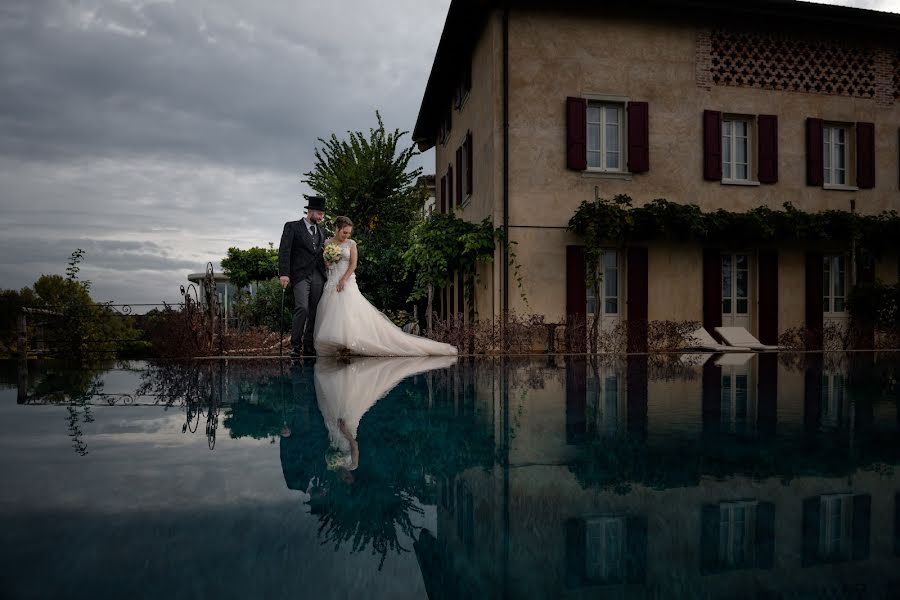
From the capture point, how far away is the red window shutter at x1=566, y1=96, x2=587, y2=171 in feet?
45.5

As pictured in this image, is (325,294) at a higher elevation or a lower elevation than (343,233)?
lower

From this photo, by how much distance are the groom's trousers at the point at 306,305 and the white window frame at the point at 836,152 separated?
12.3 meters

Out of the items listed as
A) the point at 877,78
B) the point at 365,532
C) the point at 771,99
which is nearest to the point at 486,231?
the point at 771,99

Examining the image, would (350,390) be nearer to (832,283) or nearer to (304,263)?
(304,263)

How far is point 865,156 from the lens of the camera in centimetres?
1583

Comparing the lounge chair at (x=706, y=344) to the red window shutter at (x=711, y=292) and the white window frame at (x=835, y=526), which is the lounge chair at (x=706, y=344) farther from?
the white window frame at (x=835, y=526)

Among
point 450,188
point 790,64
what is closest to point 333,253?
point 450,188

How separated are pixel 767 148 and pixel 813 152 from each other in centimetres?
116

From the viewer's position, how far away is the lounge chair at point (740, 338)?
14070 millimetres

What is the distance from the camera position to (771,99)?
50.2 ft

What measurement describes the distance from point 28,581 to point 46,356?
1215 centimetres

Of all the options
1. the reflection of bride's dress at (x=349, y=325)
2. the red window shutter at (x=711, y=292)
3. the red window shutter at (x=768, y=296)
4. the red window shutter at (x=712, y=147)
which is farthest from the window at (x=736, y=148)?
the reflection of bride's dress at (x=349, y=325)

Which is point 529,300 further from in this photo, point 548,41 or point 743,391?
point 743,391

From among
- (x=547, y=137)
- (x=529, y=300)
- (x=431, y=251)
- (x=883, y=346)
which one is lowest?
(x=883, y=346)
